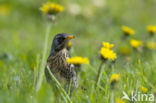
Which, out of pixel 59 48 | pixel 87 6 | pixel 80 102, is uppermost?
pixel 87 6

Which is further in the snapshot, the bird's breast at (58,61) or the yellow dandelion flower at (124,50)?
the yellow dandelion flower at (124,50)

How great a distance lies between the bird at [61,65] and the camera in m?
3.71

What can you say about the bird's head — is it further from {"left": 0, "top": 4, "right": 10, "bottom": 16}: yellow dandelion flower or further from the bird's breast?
{"left": 0, "top": 4, "right": 10, "bottom": 16}: yellow dandelion flower

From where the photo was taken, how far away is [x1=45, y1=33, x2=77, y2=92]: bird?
3709 mm

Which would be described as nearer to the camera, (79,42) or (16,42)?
(16,42)

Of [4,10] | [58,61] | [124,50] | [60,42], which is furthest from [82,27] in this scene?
[58,61]

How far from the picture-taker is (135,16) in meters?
10.2

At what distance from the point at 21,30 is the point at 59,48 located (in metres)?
4.74

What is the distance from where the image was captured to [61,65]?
149 inches

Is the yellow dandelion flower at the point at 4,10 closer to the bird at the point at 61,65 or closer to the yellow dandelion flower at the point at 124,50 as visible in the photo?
the yellow dandelion flower at the point at 124,50

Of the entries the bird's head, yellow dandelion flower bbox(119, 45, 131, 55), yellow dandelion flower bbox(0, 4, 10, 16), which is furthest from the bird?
yellow dandelion flower bbox(0, 4, 10, 16)

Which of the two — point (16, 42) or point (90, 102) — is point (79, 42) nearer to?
point (16, 42)

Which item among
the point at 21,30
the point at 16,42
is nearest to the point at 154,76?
the point at 16,42

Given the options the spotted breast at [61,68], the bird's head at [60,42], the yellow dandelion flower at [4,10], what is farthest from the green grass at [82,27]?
the bird's head at [60,42]
